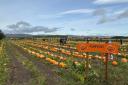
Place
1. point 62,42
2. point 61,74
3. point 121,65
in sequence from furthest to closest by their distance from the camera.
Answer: point 62,42, point 121,65, point 61,74

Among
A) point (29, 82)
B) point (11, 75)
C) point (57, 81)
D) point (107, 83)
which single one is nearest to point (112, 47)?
point (107, 83)

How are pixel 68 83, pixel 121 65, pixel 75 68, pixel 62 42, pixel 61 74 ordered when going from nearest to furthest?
pixel 68 83, pixel 61 74, pixel 75 68, pixel 121 65, pixel 62 42

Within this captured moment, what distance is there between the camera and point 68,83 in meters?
14.0

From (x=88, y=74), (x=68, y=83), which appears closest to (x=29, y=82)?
(x=68, y=83)

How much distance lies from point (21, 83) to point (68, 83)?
194 cm

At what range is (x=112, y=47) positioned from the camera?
47.2ft

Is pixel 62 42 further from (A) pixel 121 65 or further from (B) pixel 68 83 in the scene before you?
(B) pixel 68 83

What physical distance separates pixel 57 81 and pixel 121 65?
6.92 metres

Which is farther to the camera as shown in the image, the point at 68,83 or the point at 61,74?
the point at 61,74

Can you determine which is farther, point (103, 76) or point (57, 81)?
point (103, 76)

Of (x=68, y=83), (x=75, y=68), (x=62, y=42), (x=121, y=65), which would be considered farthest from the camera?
(x=62, y=42)

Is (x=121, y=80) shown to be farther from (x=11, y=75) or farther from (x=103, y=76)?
(x=11, y=75)

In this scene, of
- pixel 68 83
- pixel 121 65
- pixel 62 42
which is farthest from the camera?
pixel 62 42

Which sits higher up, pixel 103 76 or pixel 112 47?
pixel 112 47
